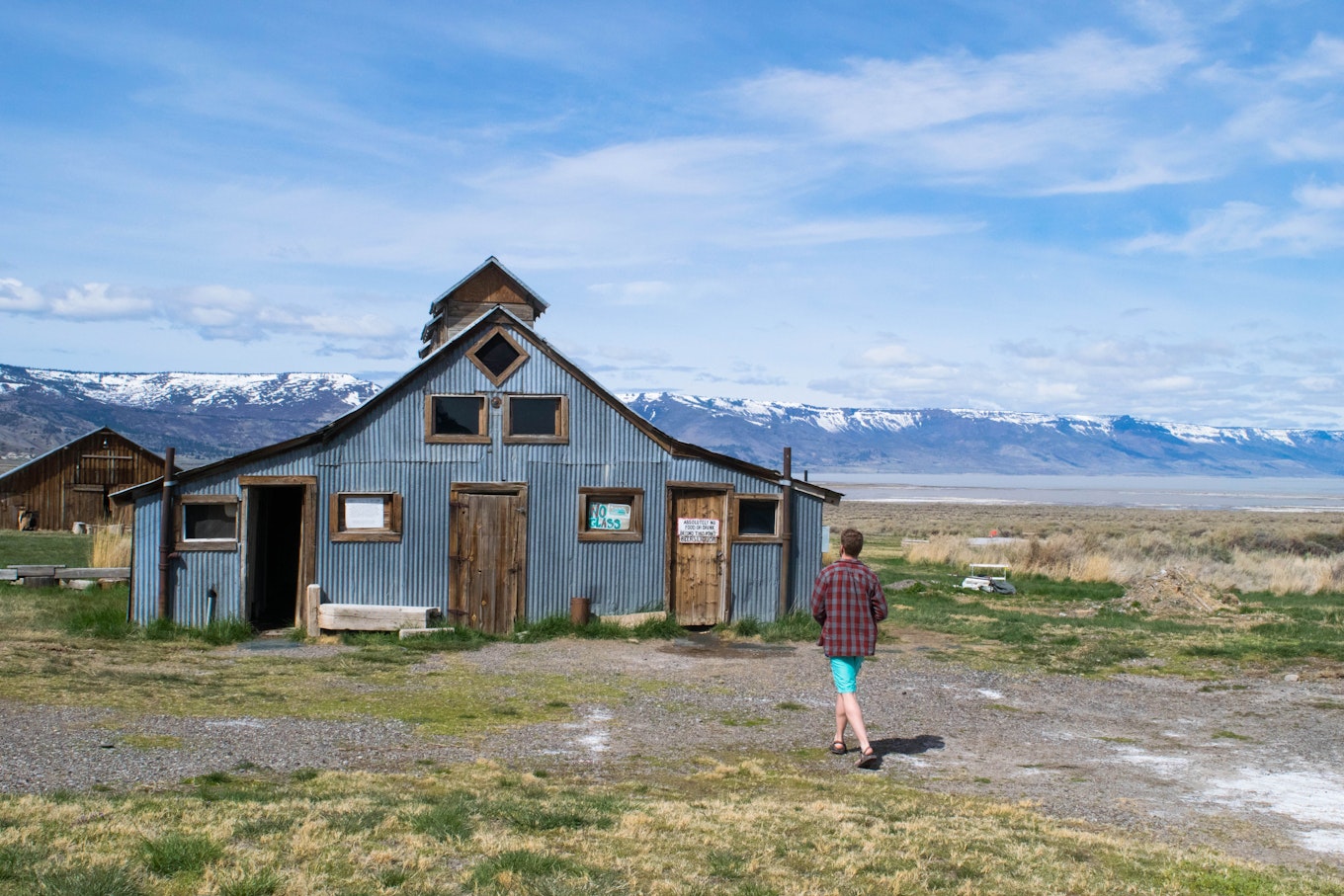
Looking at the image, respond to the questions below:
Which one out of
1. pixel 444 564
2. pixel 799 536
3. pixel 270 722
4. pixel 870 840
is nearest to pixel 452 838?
pixel 870 840

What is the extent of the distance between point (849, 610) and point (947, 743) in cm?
205

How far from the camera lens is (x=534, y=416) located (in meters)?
18.9

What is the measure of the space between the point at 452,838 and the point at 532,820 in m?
0.63

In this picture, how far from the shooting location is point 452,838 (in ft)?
22.0

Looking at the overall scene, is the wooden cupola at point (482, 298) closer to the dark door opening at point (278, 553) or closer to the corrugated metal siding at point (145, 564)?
the dark door opening at point (278, 553)

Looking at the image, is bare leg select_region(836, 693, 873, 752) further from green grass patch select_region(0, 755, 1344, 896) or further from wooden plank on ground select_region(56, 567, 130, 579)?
wooden plank on ground select_region(56, 567, 130, 579)

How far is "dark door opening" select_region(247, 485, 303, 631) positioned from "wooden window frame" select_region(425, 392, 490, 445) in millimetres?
3208

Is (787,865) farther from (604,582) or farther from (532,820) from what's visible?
(604,582)

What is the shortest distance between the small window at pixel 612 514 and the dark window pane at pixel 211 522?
545 cm

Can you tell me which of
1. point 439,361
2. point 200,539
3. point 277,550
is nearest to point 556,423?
point 439,361

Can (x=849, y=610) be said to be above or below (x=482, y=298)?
below

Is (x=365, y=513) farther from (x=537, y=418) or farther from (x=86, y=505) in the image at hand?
A: (x=86, y=505)

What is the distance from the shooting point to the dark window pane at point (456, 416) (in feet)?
61.3

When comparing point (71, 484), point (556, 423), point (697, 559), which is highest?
point (556, 423)
